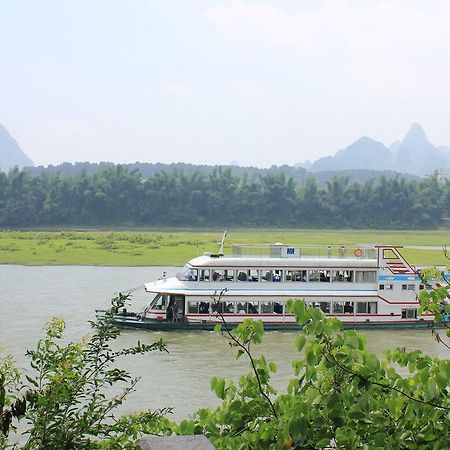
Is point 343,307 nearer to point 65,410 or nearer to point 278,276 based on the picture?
point 278,276

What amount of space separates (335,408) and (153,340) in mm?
16204

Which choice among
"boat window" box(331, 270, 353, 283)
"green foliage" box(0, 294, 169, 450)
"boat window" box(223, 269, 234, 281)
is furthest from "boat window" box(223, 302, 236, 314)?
"green foliage" box(0, 294, 169, 450)

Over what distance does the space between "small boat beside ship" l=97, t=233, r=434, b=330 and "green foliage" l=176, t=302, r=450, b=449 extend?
1668 cm

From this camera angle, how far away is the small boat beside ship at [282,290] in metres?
21.5

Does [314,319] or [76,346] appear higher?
[314,319]

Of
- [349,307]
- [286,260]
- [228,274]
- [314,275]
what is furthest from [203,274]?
[349,307]

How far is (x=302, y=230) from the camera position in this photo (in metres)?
76.9

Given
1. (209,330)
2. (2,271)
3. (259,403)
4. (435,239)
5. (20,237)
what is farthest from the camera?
(435,239)

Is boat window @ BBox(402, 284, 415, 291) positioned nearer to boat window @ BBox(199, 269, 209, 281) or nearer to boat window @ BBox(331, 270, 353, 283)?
boat window @ BBox(331, 270, 353, 283)

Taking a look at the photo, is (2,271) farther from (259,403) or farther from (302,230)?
(302,230)

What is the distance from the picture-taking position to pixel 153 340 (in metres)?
20.2

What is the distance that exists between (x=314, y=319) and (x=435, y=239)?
211ft

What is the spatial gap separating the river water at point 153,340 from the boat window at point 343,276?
181cm

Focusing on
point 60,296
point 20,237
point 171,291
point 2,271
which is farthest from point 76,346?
point 20,237
